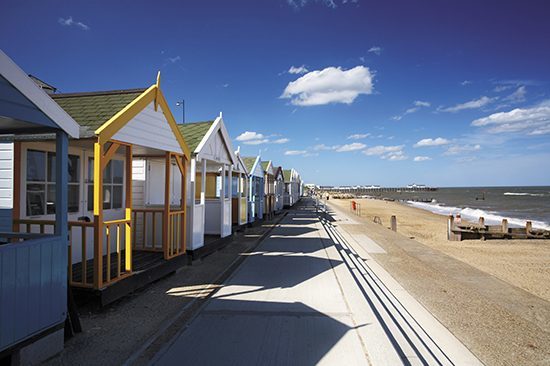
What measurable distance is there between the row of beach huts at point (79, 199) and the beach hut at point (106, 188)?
0.7 inches

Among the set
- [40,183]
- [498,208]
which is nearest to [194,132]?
[40,183]

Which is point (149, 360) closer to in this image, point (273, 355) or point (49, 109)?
point (273, 355)

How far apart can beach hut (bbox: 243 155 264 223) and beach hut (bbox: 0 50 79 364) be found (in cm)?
1272

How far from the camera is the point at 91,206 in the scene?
6.94m

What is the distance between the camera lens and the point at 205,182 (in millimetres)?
10922

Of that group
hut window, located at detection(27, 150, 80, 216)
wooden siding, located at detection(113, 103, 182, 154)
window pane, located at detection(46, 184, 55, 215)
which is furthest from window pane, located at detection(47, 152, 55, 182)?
wooden siding, located at detection(113, 103, 182, 154)

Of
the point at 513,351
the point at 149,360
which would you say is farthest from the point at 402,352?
the point at 149,360

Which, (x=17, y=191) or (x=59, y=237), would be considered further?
(x=17, y=191)

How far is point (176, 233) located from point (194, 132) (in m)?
3.12

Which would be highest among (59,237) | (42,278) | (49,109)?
(49,109)

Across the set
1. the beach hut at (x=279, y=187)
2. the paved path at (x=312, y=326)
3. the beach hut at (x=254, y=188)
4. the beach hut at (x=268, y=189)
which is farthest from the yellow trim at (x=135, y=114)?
the beach hut at (x=279, y=187)

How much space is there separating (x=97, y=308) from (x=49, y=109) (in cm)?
291

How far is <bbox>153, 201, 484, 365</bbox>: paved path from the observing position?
390 centimetres

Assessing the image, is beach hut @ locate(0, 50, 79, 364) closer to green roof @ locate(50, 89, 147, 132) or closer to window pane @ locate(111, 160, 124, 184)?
green roof @ locate(50, 89, 147, 132)
